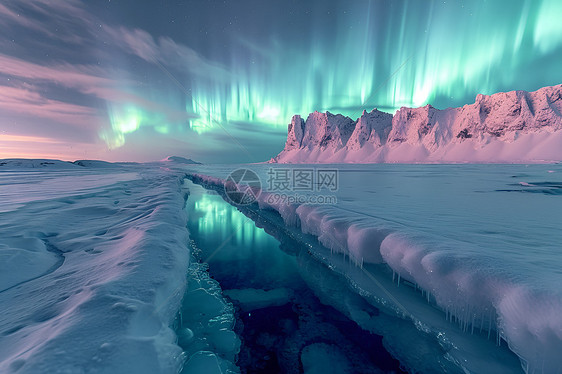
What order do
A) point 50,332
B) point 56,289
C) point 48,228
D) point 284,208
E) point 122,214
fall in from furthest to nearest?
point 284,208 → point 122,214 → point 48,228 → point 56,289 → point 50,332

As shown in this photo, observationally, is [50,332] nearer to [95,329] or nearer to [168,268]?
[95,329]

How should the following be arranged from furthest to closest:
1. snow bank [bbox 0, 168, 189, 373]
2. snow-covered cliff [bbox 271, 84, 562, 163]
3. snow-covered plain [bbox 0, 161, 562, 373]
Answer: snow-covered cliff [bbox 271, 84, 562, 163] → snow-covered plain [bbox 0, 161, 562, 373] → snow bank [bbox 0, 168, 189, 373]

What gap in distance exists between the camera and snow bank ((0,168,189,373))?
157 cm

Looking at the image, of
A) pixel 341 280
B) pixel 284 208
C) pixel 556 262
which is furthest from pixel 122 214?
pixel 556 262

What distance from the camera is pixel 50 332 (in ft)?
5.73

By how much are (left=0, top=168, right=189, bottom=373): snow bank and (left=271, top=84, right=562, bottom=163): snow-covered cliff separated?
132 m

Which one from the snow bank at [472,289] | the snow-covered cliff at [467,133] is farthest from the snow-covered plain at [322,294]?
the snow-covered cliff at [467,133]

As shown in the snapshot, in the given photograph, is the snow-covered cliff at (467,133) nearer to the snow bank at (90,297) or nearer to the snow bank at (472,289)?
the snow bank at (472,289)

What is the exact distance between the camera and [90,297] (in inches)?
82.8

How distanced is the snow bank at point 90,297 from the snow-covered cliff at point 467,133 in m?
132

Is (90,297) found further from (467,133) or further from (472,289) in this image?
(467,133)

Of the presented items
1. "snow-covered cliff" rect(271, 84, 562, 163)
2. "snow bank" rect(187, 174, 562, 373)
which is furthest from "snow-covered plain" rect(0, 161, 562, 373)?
"snow-covered cliff" rect(271, 84, 562, 163)

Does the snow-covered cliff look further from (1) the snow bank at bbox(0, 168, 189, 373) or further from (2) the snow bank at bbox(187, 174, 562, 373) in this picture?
(1) the snow bank at bbox(0, 168, 189, 373)

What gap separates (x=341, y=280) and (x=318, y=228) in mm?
1551
